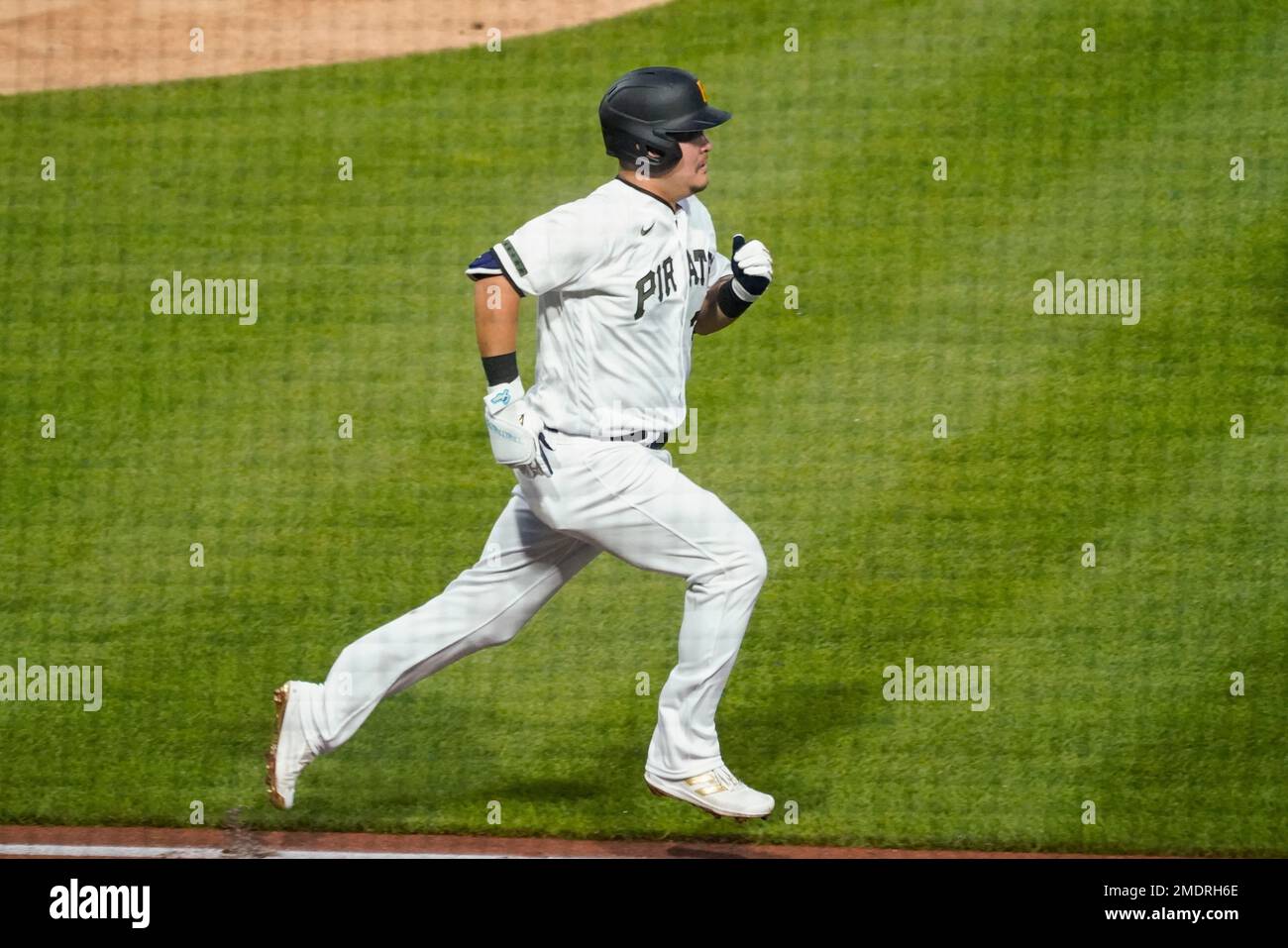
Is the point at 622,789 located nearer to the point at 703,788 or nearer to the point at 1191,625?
the point at 703,788

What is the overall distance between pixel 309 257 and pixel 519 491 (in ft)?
14.5

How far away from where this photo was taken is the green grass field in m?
5.59

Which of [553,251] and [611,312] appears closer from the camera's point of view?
[553,251]

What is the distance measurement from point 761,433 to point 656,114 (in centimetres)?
295

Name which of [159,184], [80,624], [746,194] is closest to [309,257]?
[159,184]

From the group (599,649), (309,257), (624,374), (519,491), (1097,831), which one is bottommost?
(1097,831)

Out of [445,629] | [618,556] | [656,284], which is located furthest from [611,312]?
[445,629]

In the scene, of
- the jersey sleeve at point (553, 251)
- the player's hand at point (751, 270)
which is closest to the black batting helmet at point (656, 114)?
the jersey sleeve at point (553, 251)

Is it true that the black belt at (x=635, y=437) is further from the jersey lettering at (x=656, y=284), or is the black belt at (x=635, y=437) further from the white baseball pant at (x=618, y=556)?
the jersey lettering at (x=656, y=284)

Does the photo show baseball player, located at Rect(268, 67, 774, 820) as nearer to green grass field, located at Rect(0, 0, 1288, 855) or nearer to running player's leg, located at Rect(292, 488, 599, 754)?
running player's leg, located at Rect(292, 488, 599, 754)

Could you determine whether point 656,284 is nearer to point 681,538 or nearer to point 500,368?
point 500,368

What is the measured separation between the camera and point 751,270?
5.21m

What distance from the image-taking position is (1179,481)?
7.13 meters

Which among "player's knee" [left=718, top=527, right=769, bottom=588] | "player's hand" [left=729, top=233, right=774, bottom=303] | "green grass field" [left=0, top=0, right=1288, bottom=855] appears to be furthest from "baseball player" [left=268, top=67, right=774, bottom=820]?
"green grass field" [left=0, top=0, right=1288, bottom=855]
